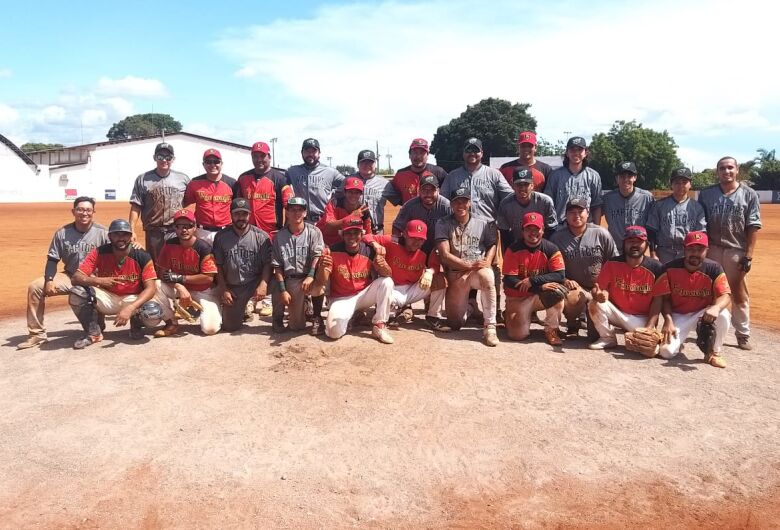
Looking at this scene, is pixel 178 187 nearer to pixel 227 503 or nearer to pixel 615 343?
pixel 227 503

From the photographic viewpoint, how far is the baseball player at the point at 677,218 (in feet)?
22.8

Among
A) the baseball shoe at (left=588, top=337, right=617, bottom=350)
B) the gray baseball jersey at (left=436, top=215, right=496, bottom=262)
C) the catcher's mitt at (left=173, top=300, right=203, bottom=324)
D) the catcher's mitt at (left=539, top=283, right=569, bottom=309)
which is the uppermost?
the gray baseball jersey at (left=436, top=215, right=496, bottom=262)

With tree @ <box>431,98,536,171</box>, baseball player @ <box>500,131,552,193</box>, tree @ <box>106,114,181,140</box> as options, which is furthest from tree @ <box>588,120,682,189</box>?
tree @ <box>106,114,181,140</box>

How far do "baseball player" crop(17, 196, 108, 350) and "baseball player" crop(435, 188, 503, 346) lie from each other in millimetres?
4281

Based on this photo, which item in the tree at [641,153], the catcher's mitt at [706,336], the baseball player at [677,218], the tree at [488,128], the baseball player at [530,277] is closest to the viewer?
the catcher's mitt at [706,336]

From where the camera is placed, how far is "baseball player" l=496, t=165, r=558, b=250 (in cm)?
703

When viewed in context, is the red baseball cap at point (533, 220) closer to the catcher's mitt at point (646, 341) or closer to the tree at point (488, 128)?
the catcher's mitt at point (646, 341)

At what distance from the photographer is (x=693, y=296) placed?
21.1ft

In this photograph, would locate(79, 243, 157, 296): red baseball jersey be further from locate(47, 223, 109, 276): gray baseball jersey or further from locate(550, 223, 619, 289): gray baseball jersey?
locate(550, 223, 619, 289): gray baseball jersey

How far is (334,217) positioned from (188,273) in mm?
2005

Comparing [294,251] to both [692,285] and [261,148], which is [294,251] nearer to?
[261,148]

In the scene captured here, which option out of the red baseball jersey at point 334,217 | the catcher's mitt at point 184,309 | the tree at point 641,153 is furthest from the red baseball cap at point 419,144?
the tree at point 641,153

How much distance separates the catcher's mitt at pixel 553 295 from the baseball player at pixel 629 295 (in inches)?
13.4

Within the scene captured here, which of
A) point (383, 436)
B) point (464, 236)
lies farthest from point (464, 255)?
point (383, 436)
